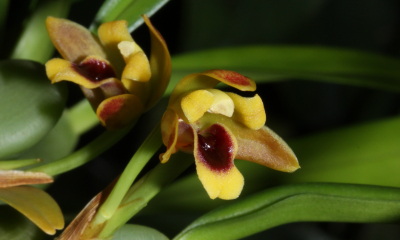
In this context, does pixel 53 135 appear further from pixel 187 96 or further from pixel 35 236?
pixel 187 96

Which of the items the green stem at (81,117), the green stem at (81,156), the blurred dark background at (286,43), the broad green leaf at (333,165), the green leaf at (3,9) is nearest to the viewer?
the green stem at (81,156)

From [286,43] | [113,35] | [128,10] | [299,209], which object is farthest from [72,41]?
[286,43]

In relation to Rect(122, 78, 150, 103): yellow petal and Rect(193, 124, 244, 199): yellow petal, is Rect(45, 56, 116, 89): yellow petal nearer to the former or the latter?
Rect(122, 78, 150, 103): yellow petal

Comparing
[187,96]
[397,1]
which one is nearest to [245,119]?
[187,96]

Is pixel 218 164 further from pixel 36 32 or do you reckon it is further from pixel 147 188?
pixel 36 32

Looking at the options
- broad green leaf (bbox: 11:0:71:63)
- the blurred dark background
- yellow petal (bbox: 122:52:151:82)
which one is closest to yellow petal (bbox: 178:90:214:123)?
yellow petal (bbox: 122:52:151:82)

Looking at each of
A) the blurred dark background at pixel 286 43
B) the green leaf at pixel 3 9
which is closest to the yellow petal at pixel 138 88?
the green leaf at pixel 3 9

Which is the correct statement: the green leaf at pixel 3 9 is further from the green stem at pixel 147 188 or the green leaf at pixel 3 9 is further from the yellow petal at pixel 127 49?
the green stem at pixel 147 188

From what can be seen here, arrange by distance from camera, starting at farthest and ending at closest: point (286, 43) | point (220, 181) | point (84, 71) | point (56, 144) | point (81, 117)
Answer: point (286, 43) → point (81, 117) → point (56, 144) → point (84, 71) → point (220, 181)
